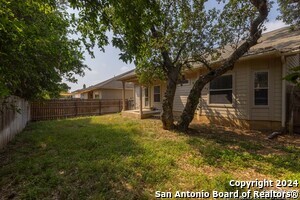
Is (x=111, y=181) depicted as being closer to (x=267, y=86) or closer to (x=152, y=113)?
(x=267, y=86)

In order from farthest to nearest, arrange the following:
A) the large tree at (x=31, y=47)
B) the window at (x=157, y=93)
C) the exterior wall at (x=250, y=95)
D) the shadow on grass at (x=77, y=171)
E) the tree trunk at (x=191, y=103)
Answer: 1. the window at (x=157, y=93)
2. the exterior wall at (x=250, y=95)
3. the tree trunk at (x=191, y=103)
4. the large tree at (x=31, y=47)
5. the shadow on grass at (x=77, y=171)

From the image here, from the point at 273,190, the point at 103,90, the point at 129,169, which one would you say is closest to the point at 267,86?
the point at 273,190

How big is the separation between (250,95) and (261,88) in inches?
20.2

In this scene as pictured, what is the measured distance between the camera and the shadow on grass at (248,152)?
4.61m

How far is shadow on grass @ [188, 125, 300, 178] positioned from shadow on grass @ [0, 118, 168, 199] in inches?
69.5

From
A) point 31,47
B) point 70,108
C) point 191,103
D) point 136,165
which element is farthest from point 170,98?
point 70,108

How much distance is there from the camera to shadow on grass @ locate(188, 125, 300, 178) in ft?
15.1

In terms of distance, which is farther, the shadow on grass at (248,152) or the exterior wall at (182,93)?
the exterior wall at (182,93)

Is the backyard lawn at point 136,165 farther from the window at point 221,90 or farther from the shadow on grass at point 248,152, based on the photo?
the window at point 221,90

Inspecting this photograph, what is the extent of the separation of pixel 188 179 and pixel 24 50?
490 centimetres

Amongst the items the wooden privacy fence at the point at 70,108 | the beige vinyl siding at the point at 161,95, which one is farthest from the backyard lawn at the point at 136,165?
the beige vinyl siding at the point at 161,95

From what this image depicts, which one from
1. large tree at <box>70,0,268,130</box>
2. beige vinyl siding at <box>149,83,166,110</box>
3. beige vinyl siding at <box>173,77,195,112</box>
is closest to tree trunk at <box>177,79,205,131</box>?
large tree at <box>70,0,268,130</box>

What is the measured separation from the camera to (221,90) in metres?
10.2

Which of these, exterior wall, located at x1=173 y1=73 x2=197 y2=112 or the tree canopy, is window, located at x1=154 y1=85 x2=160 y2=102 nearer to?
exterior wall, located at x1=173 y1=73 x2=197 y2=112
